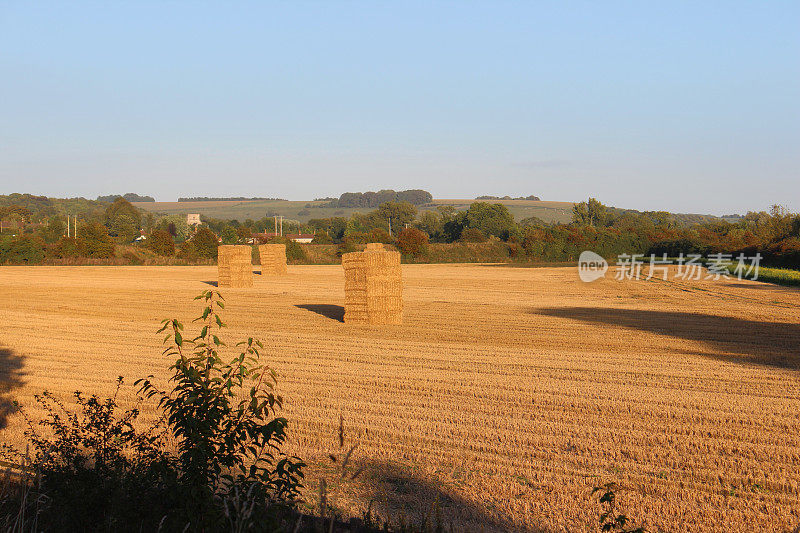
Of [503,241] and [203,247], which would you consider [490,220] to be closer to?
[503,241]

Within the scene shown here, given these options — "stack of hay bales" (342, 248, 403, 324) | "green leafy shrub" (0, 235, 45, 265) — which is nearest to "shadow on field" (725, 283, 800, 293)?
"stack of hay bales" (342, 248, 403, 324)

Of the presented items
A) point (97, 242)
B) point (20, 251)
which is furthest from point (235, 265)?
point (20, 251)

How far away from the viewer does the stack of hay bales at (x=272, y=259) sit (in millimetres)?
42906

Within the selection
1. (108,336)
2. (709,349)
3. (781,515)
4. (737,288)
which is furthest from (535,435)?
(737,288)

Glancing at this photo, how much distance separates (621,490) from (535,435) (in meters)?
1.94

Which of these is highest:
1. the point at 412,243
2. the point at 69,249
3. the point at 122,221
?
the point at 122,221

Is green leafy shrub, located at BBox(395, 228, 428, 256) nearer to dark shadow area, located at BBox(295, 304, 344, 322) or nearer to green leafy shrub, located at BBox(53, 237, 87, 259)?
green leafy shrub, located at BBox(53, 237, 87, 259)

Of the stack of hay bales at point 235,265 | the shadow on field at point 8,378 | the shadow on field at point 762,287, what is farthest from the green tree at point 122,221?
the shadow on field at point 8,378

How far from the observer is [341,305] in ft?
81.8

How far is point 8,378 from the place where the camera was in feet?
38.0

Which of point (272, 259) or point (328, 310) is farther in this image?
point (272, 259)

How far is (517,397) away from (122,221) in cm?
11662

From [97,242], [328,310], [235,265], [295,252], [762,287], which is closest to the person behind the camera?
[328,310]

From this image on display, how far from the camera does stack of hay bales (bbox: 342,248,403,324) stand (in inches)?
758
